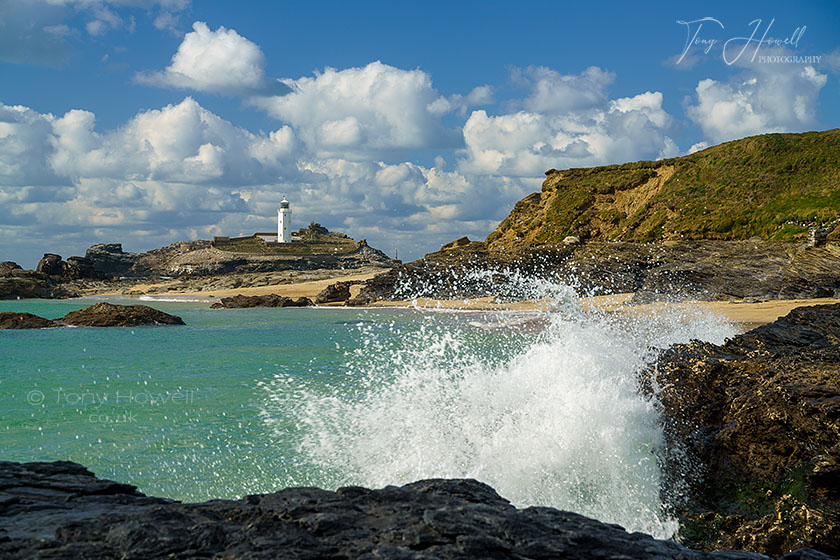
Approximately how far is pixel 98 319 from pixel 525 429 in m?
28.7

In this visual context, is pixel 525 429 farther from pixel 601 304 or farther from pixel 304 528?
pixel 601 304

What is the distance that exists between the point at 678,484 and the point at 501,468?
1.88 meters

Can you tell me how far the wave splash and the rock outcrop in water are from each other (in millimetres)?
382

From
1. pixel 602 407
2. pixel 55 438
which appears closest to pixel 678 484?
pixel 602 407

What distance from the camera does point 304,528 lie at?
289 centimetres

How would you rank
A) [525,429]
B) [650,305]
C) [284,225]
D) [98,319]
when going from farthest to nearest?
[284,225] → [98,319] → [650,305] → [525,429]

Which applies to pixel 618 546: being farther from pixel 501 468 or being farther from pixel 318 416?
pixel 318 416

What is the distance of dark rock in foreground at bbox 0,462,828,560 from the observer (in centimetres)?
261

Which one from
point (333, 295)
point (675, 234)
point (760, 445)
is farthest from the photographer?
point (333, 295)

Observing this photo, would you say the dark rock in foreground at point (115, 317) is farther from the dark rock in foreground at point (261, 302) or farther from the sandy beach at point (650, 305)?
the sandy beach at point (650, 305)

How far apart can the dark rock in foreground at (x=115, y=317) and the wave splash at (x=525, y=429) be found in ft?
67.5

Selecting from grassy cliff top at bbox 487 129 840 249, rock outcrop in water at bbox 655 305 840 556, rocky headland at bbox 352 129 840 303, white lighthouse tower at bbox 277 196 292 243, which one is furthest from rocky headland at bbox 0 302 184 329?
white lighthouse tower at bbox 277 196 292 243

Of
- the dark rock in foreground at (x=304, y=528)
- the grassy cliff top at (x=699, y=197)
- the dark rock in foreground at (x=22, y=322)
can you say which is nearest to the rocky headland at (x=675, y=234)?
the grassy cliff top at (x=699, y=197)

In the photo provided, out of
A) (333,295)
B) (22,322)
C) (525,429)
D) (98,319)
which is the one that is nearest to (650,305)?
(525,429)
